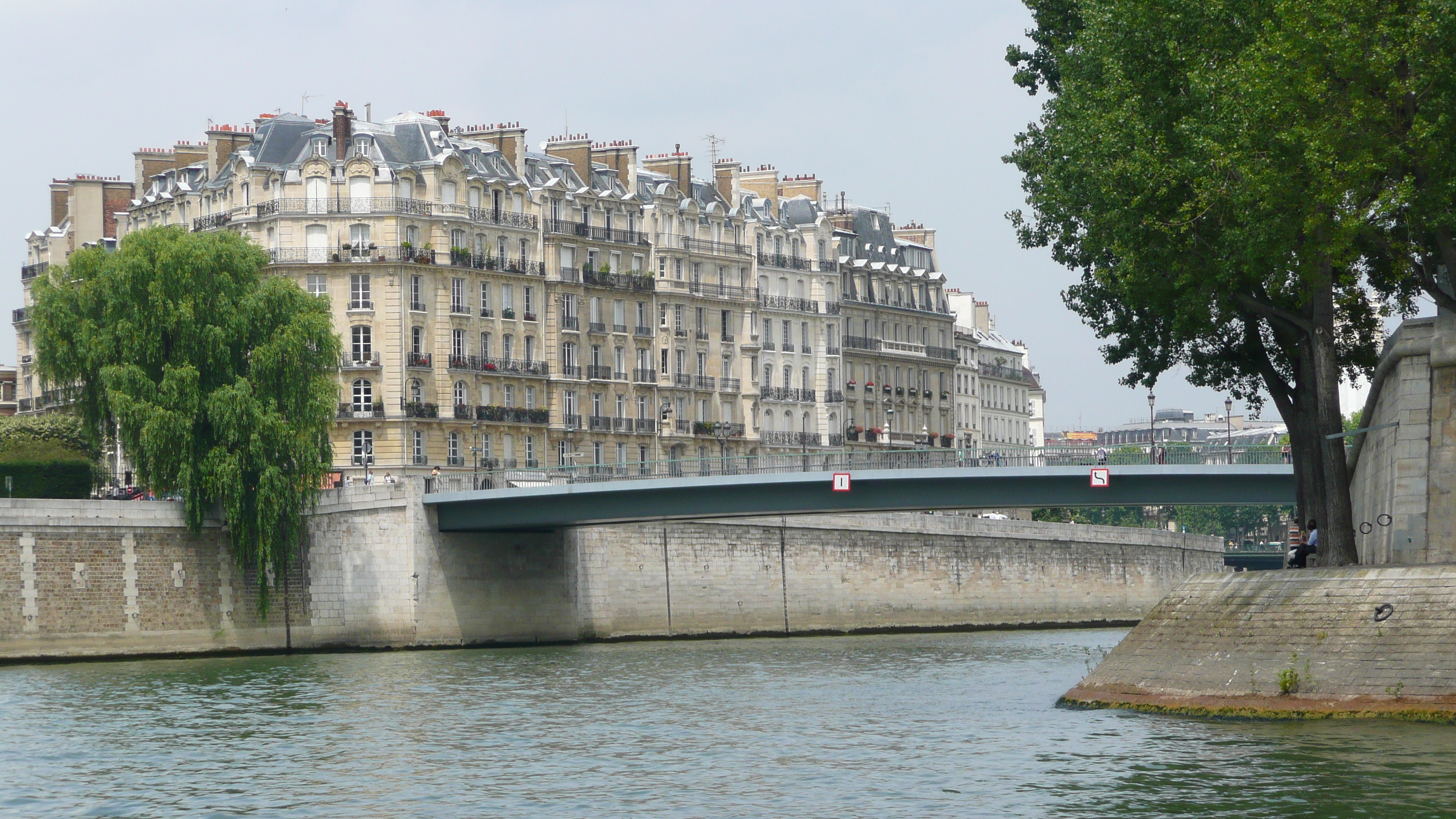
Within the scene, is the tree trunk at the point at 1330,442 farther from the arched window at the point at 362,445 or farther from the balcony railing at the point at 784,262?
the balcony railing at the point at 784,262

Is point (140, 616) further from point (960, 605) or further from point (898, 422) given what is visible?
point (898, 422)

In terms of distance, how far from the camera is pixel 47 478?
69.0 meters

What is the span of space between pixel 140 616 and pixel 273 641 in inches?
181

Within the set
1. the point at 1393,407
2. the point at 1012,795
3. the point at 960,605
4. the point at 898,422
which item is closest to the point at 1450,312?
the point at 1393,407

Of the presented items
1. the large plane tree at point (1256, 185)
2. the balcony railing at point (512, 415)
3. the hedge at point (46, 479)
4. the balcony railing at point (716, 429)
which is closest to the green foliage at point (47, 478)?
the hedge at point (46, 479)

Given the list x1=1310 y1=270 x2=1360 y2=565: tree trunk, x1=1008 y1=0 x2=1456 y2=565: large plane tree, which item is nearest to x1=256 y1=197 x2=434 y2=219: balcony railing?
x1=1008 y1=0 x2=1456 y2=565: large plane tree

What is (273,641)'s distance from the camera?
68438 millimetres

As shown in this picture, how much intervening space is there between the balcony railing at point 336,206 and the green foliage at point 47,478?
21.8 m

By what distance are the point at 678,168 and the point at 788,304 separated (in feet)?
29.1

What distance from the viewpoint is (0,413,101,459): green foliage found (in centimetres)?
7456

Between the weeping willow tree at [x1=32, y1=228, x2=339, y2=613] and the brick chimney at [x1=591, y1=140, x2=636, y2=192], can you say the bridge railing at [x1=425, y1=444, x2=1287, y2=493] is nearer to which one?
the weeping willow tree at [x1=32, y1=228, x2=339, y2=613]

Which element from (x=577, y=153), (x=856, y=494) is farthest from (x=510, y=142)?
(x=856, y=494)

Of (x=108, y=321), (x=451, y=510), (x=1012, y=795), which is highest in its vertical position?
(x=108, y=321)

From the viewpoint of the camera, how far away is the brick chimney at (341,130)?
3561 inches
